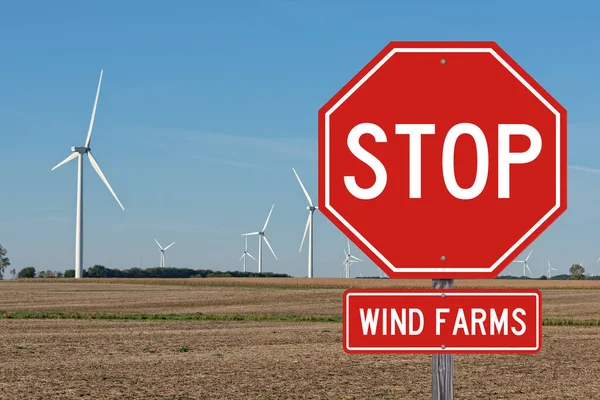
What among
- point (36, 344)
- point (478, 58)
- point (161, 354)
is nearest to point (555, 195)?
point (478, 58)

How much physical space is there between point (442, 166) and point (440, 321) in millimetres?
914

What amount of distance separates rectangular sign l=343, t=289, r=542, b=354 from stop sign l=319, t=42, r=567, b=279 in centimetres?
16

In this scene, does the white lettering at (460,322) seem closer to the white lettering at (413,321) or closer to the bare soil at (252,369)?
the white lettering at (413,321)

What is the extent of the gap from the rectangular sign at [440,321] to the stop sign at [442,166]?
164 mm

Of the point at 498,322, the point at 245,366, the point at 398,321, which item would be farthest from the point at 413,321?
the point at 245,366

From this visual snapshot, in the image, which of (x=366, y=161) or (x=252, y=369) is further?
(x=252, y=369)

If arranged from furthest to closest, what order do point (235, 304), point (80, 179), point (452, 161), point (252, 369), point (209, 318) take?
point (80, 179) → point (235, 304) → point (209, 318) → point (252, 369) → point (452, 161)

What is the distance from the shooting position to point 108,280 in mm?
142500

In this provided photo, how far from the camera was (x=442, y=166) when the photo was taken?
183 inches

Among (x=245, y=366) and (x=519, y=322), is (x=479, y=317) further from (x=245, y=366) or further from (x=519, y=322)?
(x=245, y=366)

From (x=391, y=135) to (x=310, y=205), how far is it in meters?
107

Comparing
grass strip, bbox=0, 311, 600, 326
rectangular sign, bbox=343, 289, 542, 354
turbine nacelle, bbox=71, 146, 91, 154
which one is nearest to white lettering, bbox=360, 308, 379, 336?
rectangular sign, bbox=343, 289, 542, 354

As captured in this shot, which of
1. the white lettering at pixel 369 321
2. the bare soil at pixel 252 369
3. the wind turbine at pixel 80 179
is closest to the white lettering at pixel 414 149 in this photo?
the white lettering at pixel 369 321

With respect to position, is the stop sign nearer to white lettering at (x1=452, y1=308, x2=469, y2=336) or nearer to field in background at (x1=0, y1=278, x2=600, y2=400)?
white lettering at (x1=452, y1=308, x2=469, y2=336)
